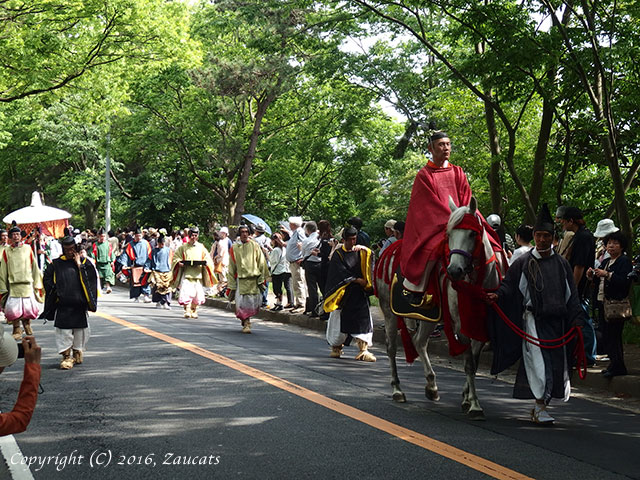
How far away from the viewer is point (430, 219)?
26.5 feet

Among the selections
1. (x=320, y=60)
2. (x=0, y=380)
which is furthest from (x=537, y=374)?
(x=320, y=60)

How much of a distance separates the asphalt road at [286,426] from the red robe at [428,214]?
57.4 inches

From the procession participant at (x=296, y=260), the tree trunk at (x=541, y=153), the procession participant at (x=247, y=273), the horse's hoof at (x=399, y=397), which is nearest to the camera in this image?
the horse's hoof at (x=399, y=397)

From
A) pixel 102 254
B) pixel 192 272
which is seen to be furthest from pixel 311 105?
pixel 192 272

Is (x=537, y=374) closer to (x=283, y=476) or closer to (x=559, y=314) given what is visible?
(x=559, y=314)

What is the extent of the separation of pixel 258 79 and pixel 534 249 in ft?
85.5

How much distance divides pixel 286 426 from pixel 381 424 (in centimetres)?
84

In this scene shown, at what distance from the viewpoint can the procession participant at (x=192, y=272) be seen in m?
18.2

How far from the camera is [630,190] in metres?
15.2

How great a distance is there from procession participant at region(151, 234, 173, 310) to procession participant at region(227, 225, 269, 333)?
183 inches

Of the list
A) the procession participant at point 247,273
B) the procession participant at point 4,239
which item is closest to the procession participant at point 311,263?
the procession participant at point 247,273

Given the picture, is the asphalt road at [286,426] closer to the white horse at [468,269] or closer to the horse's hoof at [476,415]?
the horse's hoof at [476,415]

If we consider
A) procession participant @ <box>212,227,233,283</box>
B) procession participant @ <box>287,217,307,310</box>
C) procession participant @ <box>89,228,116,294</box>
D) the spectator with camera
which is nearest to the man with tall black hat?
the spectator with camera

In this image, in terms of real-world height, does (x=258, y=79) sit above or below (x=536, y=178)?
above
